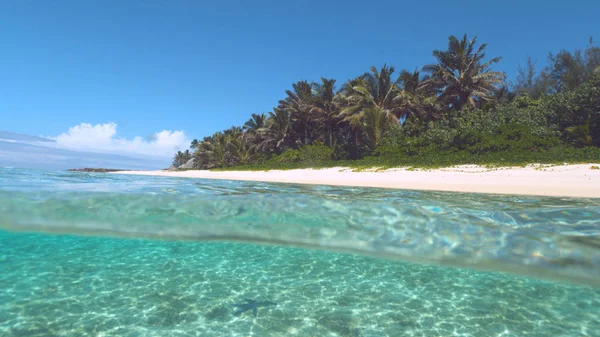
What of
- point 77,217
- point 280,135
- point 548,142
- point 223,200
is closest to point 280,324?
point 223,200

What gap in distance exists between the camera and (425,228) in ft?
19.8

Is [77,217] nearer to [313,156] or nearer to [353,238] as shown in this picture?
[353,238]

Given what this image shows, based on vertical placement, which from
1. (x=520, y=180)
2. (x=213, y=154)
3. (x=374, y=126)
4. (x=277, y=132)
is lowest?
(x=520, y=180)

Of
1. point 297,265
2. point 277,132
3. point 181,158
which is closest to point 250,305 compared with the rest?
point 297,265

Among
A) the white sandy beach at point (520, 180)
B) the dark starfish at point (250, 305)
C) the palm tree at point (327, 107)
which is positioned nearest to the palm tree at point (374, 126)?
the palm tree at point (327, 107)

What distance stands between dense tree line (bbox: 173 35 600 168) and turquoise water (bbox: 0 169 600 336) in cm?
1220

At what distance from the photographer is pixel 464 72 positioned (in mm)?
29125

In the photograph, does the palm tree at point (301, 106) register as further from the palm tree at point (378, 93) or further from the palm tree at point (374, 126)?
the palm tree at point (374, 126)

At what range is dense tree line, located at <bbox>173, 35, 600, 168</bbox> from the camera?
1970 cm

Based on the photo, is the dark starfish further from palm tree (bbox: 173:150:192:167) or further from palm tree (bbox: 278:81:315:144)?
palm tree (bbox: 173:150:192:167)

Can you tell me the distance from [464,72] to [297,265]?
29.9m

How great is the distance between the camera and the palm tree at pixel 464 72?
95.5 ft

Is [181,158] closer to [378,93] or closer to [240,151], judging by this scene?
[240,151]

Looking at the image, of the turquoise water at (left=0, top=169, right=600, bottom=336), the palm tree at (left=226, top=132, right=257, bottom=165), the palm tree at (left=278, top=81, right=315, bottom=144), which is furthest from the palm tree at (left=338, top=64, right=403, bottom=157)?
the turquoise water at (left=0, top=169, right=600, bottom=336)
